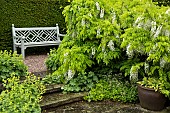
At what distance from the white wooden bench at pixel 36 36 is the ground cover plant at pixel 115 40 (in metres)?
2.02

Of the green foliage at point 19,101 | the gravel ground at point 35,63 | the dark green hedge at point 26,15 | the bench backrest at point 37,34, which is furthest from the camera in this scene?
the bench backrest at point 37,34

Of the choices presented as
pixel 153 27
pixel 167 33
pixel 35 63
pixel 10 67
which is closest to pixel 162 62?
pixel 167 33

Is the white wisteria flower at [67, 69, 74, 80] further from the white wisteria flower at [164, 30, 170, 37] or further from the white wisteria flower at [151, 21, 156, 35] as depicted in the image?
the white wisteria flower at [164, 30, 170, 37]

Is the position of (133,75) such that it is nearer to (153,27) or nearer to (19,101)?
(153,27)

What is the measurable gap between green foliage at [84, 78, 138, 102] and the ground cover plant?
42mm

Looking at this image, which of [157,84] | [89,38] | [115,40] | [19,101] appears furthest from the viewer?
[89,38]

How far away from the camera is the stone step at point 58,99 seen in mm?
4164

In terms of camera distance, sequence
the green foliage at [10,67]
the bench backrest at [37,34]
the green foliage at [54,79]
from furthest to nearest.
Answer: the bench backrest at [37,34]
the green foliage at [54,79]
the green foliage at [10,67]

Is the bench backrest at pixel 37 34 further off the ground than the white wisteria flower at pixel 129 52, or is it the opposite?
the bench backrest at pixel 37 34

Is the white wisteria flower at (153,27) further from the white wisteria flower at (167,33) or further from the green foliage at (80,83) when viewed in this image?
the green foliage at (80,83)

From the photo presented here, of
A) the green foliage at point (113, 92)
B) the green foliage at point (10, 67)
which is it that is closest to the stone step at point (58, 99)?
the green foliage at point (113, 92)

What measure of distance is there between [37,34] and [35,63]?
1.29m

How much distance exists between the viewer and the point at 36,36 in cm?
740

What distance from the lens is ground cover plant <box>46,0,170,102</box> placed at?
425 centimetres
